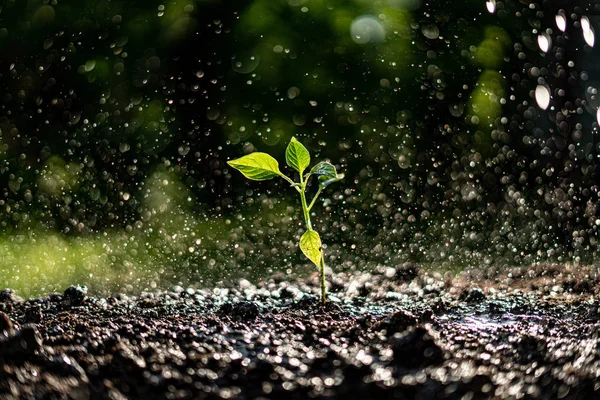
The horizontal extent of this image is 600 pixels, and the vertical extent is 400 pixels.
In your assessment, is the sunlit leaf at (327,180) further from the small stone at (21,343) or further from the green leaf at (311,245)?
the small stone at (21,343)

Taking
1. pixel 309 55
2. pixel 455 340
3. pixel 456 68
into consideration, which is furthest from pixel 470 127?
pixel 455 340

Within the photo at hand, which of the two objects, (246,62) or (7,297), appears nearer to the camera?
(7,297)

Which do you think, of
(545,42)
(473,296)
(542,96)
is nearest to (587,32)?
(545,42)

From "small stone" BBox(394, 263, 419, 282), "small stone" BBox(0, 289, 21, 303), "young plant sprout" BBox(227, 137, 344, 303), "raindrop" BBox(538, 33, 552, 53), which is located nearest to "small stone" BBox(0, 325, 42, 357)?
"young plant sprout" BBox(227, 137, 344, 303)

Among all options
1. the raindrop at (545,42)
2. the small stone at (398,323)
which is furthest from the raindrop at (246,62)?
the small stone at (398,323)

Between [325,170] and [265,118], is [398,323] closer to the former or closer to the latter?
[325,170]

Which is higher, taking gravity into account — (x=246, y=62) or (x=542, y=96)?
(x=246, y=62)
